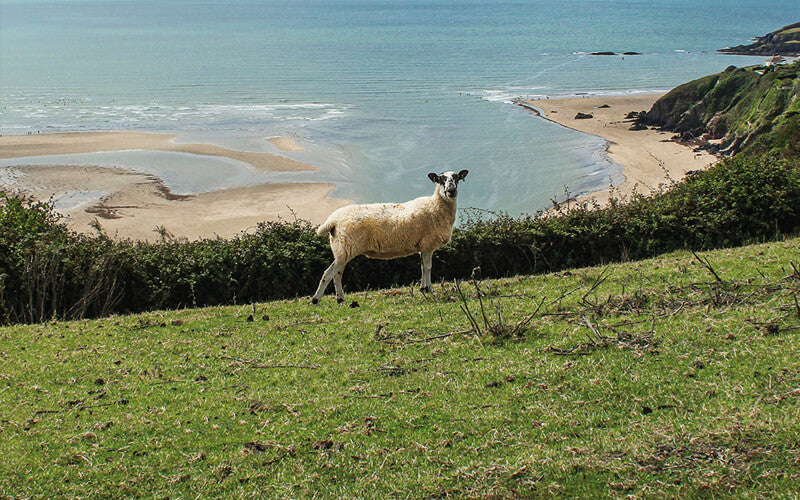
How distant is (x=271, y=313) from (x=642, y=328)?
7801 millimetres

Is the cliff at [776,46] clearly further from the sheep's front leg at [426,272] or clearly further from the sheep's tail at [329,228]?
the sheep's tail at [329,228]

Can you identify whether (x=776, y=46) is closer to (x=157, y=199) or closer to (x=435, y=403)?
(x=157, y=199)

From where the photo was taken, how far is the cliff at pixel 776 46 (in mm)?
119125

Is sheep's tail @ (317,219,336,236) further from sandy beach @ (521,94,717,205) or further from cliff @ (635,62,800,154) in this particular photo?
cliff @ (635,62,800,154)

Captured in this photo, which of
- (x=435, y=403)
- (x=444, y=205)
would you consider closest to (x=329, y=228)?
(x=444, y=205)

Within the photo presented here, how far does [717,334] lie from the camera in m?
10.1

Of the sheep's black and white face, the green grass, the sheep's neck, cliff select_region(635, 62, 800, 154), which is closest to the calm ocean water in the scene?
cliff select_region(635, 62, 800, 154)

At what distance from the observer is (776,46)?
397 ft

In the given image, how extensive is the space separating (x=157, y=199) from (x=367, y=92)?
47341mm

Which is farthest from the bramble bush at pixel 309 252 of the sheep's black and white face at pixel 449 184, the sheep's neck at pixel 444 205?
the sheep's black and white face at pixel 449 184

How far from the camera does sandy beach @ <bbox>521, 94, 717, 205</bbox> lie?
155 feet

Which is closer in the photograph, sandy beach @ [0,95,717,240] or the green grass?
the green grass

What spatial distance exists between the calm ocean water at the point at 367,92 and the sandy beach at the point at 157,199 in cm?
224

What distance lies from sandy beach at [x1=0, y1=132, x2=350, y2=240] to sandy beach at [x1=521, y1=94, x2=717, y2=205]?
717 inches
